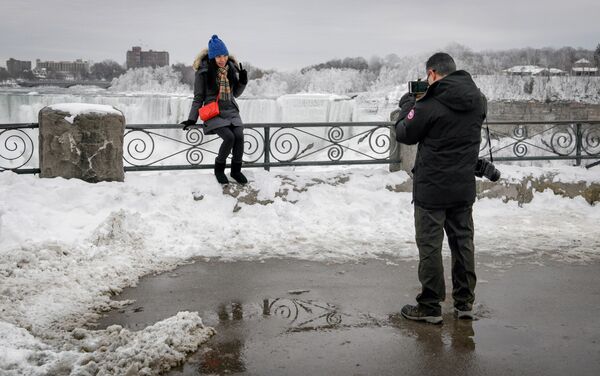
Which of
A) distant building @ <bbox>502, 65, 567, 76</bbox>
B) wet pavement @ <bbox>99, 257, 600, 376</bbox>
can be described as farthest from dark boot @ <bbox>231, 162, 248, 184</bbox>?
distant building @ <bbox>502, 65, 567, 76</bbox>

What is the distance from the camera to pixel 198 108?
8797mm

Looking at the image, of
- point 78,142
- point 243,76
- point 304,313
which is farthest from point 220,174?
point 304,313

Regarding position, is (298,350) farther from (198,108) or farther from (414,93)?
(198,108)

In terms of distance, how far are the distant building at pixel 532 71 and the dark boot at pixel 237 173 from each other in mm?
46048

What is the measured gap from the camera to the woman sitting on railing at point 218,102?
8734mm

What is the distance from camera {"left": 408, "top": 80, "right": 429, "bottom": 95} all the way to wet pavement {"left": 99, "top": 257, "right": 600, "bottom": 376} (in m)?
1.75

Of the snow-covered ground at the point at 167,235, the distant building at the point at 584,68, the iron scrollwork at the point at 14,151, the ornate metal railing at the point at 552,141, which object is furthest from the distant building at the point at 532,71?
the snow-covered ground at the point at 167,235

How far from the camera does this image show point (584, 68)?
5169 cm

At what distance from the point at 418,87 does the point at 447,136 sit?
43 centimetres

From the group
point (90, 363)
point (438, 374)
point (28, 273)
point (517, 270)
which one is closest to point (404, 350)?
point (438, 374)

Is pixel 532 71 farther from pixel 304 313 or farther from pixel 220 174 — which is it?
pixel 304 313

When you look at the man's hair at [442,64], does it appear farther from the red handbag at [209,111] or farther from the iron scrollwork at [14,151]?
the iron scrollwork at [14,151]

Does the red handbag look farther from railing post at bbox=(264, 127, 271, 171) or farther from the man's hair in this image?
the man's hair

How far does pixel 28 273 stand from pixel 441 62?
3875mm
